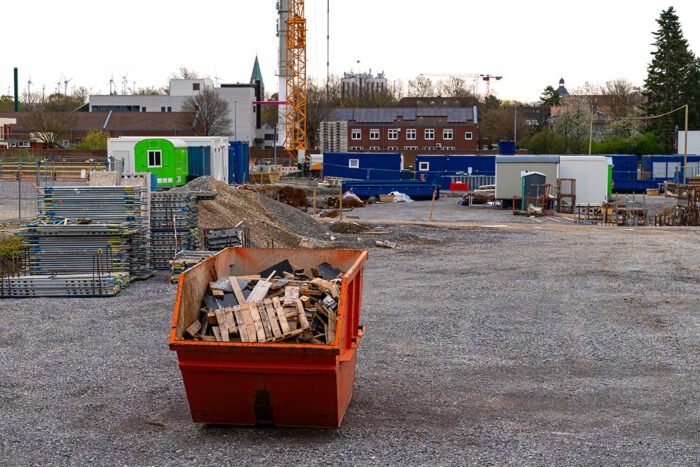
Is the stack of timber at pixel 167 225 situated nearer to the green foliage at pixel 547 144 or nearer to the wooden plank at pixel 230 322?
the wooden plank at pixel 230 322

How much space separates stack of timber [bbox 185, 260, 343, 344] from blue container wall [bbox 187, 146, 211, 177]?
3946 centimetres

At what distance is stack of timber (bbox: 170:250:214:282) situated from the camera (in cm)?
1898

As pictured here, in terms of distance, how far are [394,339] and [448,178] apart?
52970 mm

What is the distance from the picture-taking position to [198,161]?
48906mm

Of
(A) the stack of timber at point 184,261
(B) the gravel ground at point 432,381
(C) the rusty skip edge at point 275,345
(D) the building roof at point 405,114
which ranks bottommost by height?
(B) the gravel ground at point 432,381

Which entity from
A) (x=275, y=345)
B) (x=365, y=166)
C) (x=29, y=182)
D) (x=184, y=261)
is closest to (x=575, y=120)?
(x=365, y=166)

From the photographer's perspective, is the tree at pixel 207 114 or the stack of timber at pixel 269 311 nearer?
the stack of timber at pixel 269 311

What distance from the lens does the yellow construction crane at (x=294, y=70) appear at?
3812 inches

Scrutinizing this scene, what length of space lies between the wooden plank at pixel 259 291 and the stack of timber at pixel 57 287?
8.70 m

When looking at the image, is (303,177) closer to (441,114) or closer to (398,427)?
(441,114)

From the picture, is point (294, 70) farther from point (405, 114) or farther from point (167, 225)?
point (167, 225)

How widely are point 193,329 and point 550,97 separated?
442ft

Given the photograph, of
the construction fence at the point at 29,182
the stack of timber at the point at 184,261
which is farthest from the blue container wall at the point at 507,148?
the stack of timber at the point at 184,261

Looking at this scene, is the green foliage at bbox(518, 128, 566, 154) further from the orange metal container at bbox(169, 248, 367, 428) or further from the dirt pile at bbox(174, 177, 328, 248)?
the orange metal container at bbox(169, 248, 367, 428)
